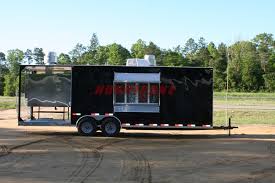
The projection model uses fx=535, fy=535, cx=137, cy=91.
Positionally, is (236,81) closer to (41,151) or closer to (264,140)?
(264,140)

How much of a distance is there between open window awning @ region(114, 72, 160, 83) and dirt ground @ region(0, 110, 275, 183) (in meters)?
2.41

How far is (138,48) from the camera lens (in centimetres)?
12381

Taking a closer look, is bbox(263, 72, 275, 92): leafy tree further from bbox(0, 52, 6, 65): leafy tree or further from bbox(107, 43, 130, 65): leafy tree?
bbox(0, 52, 6, 65): leafy tree

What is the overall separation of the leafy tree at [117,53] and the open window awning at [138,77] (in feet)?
303

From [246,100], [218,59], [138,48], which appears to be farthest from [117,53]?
[246,100]

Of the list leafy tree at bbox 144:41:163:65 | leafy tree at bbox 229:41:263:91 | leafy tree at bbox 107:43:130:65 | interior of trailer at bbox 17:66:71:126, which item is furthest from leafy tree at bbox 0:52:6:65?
interior of trailer at bbox 17:66:71:126

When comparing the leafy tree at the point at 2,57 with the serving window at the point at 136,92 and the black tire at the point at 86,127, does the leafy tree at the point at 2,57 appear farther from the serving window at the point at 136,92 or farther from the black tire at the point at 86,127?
the serving window at the point at 136,92

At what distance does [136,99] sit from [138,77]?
929 millimetres

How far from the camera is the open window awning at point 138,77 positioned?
73.3 ft

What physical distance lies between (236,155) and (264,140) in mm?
5897

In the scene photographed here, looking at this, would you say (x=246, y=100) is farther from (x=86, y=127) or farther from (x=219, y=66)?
(x=219, y=66)

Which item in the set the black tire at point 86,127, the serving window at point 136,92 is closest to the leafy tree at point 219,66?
the serving window at point 136,92

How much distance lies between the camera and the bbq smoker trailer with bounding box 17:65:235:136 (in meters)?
22.3

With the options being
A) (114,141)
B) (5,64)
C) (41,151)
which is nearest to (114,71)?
(114,141)
